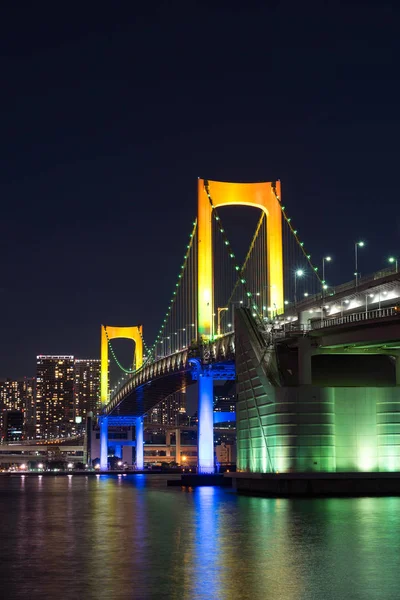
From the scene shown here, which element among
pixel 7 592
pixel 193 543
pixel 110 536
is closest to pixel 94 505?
pixel 110 536

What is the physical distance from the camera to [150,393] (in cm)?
8562

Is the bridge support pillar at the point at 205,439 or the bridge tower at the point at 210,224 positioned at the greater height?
the bridge tower at the point at 210,224

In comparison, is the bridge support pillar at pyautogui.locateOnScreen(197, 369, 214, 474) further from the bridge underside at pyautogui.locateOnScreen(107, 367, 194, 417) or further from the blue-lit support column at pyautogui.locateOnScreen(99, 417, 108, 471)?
the blue-lit support column at pyautogui.locateOnScreen(99, 417, 108, 471)

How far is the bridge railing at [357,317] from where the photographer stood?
35.4m

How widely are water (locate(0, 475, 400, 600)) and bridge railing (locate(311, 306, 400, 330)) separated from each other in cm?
716

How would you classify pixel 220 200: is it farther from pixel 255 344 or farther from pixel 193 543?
pixel 193 543

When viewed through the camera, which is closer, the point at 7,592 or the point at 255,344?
the point at 7,592

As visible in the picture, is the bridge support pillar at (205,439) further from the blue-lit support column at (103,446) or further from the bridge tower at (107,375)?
the blue-lit support column at (103,446)

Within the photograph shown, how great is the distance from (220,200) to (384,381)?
20.5 meters

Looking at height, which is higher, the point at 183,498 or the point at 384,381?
the point at 384,381

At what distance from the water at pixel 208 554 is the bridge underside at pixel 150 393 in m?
35.3

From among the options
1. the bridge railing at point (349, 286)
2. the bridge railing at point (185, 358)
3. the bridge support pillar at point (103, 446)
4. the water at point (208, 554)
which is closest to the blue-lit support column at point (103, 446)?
the bridge support pillar at point (103, 446)

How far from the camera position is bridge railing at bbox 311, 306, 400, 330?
3541cm

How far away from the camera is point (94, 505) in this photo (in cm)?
3725
